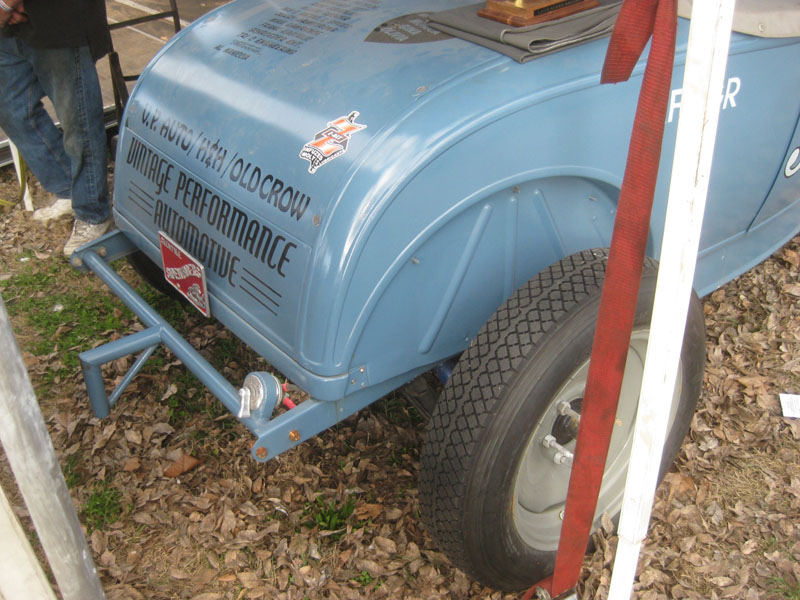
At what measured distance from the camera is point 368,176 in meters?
1.80

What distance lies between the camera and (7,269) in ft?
12.4

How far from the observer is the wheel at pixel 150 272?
10.1ft

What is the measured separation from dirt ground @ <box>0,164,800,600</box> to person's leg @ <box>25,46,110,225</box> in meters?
0.66

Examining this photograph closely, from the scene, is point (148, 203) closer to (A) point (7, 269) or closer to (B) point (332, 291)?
(B) point (332, 291)

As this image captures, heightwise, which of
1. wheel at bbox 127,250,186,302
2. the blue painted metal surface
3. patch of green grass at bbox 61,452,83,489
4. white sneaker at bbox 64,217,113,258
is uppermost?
the blue painted metal surface

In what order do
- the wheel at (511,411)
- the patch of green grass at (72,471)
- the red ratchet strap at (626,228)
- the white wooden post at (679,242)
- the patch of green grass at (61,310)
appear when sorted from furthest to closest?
the patch of green grass at (61,310)
the patch of green grass at (72,471)
the wheel at (511,411)
the red ratchet strap at (626,228)
the white wooden post at (679,242)

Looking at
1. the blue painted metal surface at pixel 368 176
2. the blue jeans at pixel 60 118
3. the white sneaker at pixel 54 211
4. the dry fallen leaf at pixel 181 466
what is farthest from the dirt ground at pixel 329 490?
the white sneaker at pixel 54 211

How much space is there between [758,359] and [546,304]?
66.4 inches

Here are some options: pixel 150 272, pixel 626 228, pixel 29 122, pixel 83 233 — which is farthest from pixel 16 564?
pixel 29 122

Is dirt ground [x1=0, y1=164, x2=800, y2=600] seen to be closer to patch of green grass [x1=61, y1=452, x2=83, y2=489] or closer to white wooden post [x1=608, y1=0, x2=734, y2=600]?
patch of green grass [x1=61, y1=452, x2=83, y2=489]

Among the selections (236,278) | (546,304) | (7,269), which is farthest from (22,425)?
(7,269)

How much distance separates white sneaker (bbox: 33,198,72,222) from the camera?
417cm

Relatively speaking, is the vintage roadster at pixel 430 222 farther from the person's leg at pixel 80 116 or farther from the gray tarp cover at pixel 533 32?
the person's leg at pixel 80 116

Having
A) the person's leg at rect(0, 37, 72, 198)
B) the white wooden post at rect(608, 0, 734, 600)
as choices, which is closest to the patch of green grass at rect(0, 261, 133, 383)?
the person's leg at rect(0, 37, 72, 198)
